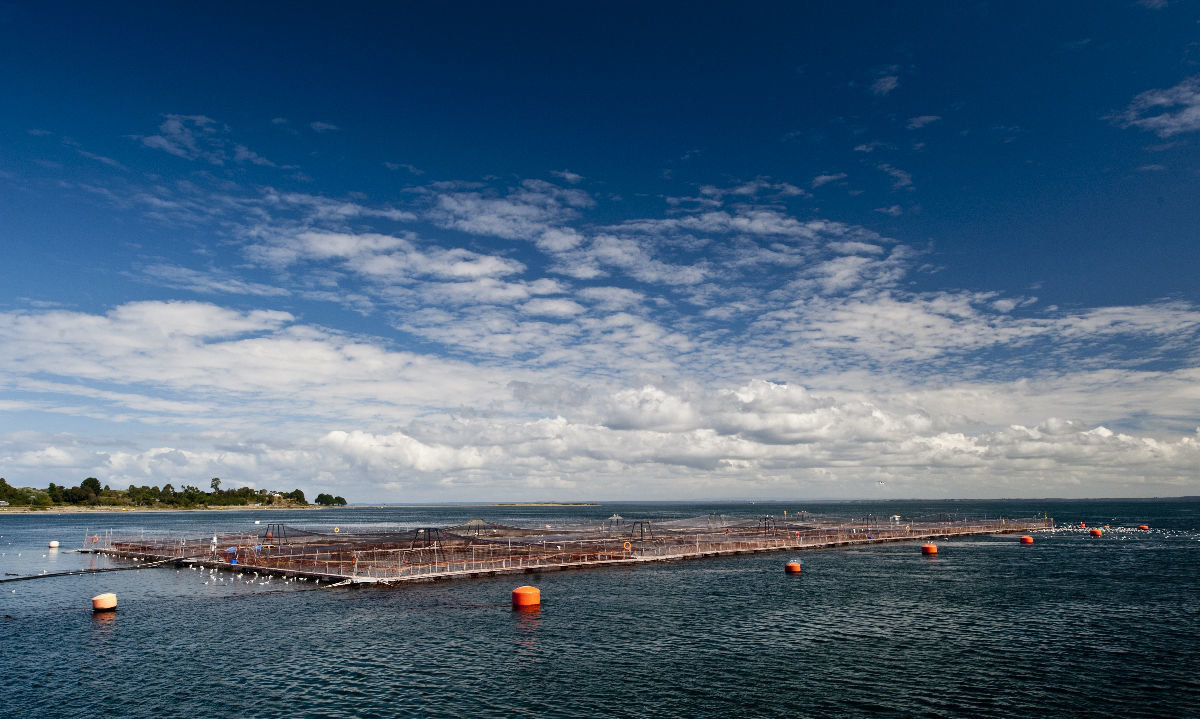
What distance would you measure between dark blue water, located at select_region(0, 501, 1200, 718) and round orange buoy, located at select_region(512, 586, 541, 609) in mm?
2079

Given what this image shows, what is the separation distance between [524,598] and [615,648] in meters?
18.3

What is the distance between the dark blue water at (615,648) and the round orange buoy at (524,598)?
208 cm

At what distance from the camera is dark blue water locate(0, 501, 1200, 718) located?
1724 inches

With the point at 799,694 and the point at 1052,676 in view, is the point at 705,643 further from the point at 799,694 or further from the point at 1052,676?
the point at 1052,676

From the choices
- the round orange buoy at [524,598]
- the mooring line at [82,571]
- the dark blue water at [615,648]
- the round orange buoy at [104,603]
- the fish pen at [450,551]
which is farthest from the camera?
the mooring line at [82,571]

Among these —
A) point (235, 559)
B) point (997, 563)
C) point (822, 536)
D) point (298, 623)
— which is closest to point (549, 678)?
point (298, 623)

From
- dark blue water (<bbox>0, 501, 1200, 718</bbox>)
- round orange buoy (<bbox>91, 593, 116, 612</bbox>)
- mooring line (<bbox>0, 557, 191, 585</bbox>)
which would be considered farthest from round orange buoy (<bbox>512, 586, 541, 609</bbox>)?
mooring line (<bbox>0, 557, 191, 585</bbox>)

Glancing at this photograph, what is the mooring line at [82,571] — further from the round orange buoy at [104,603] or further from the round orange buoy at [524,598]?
the round orange buoy at [524,598]

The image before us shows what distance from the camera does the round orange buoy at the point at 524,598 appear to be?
72.8 meters

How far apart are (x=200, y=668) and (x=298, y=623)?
49.0ft

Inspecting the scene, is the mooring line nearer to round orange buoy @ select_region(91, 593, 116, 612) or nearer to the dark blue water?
the dark blue water

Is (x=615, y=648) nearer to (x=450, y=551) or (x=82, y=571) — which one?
(x=450, y=551)

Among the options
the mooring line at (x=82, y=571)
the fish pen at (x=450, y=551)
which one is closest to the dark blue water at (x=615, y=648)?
the mooring line at (x=82, y=571)

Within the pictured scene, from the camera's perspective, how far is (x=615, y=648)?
57281mm
